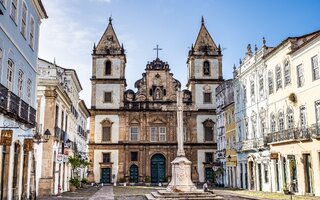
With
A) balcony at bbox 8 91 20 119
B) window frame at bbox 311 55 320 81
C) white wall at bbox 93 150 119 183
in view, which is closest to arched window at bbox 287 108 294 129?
window frame at bbox 311 55 320 81

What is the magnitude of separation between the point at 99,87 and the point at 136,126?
272 inches

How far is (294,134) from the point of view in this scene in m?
25.2

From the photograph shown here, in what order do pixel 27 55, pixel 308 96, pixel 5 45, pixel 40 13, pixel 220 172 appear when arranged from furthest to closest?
pixel 220 172 < pixel 308 96 < pixel 40 13 < pixel 27 55 < pixel 5 45

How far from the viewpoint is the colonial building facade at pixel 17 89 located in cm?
1402

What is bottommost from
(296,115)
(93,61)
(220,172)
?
(220,172)

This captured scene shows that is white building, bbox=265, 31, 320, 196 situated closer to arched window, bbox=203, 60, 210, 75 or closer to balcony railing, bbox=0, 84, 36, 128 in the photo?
balcony railing, bbox=0, 84, 36, 128

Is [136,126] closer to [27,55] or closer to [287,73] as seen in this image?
[287,73]

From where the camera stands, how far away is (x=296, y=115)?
25.8 meters

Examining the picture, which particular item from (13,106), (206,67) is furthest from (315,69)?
(206,67)

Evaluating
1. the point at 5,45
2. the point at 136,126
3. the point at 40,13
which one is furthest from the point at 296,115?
the point at 136,126

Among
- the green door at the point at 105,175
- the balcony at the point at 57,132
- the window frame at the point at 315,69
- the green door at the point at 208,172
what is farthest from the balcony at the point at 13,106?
the green door at the point at 208,172

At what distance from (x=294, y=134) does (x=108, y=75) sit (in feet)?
102

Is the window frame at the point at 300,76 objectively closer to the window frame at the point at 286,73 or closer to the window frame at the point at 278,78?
the window frame at the point at 286,73

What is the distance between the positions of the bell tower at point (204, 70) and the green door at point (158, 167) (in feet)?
27.5
